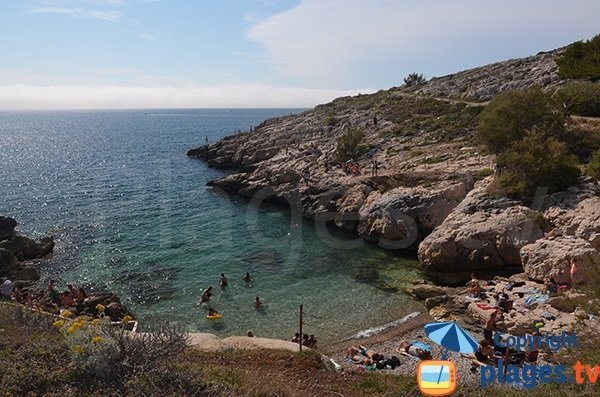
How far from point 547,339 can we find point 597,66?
136 feet

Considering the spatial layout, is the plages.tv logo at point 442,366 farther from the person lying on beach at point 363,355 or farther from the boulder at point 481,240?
the boulder at point 481,240

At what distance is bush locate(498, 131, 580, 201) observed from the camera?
2723 cm

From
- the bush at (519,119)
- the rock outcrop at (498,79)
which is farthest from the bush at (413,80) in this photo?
the bush at (519,119)

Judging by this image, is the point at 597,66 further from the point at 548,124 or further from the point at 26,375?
the point at 26,375

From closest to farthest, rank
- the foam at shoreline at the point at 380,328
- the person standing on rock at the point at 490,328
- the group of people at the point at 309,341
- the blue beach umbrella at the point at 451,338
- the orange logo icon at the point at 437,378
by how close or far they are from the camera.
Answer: the orange logo icon at the point at 437,378 → the blue beach umbrella at the point at 451,338 → the person standing on rock at the point at 490,328 → the group of people at the point at 309,341 → the foam at shoreline at the point at 380,328

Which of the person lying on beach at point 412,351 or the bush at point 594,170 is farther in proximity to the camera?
the bush at point 594,170

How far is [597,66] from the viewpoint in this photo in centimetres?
4588

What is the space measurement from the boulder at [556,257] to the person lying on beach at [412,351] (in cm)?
883

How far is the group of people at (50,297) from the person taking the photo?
2223 cm

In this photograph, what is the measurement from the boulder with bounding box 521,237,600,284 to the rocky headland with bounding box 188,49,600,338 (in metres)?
0.05

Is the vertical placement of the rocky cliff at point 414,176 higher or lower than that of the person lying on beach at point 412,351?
higher

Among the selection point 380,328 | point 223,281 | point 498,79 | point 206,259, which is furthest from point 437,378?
point 498,79

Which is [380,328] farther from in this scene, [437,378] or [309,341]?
[437,378]

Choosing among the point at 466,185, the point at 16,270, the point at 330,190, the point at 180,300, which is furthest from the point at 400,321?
the point at 16,270
